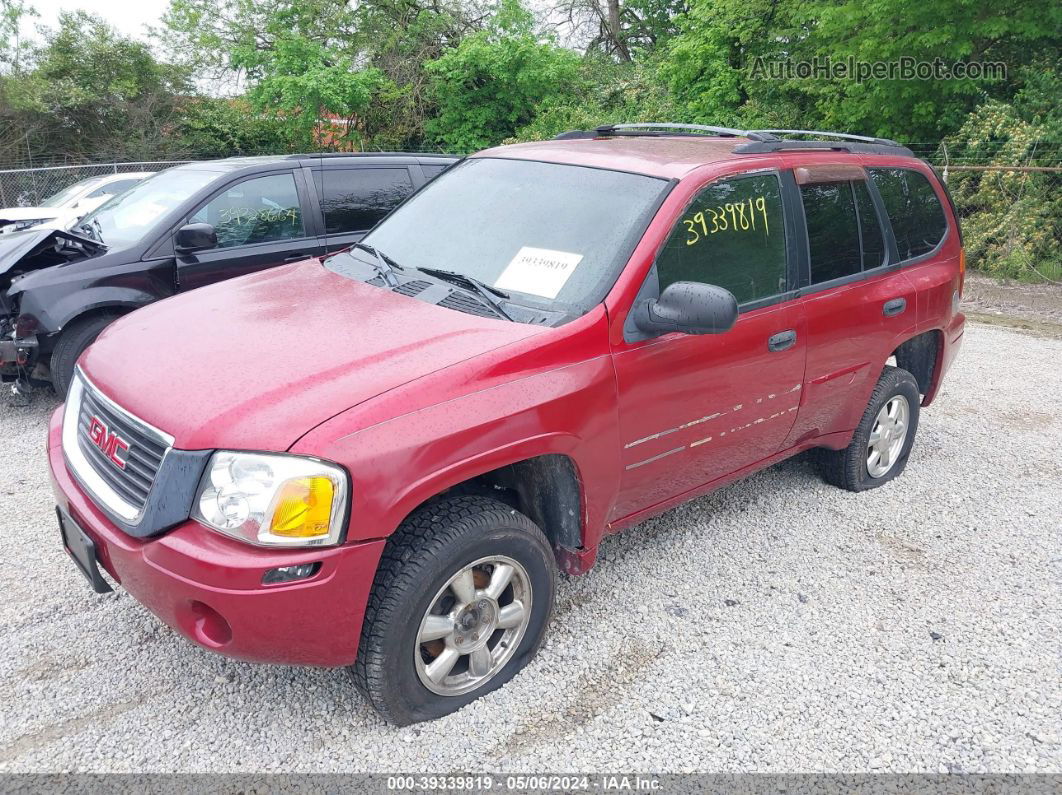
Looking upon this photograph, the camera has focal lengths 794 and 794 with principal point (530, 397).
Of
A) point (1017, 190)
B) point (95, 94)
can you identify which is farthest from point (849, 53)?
point (95, 94)

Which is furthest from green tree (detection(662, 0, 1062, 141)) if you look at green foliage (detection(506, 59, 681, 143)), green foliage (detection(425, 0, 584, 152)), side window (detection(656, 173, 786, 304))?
side window (detection(656, 173, 786, 304))

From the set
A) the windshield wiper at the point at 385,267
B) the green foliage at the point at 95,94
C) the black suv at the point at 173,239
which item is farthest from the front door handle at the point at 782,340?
the green foliage at the point at 95,94

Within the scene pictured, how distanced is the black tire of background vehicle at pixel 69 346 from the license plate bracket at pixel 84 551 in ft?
9.61

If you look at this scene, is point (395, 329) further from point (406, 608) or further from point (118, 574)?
point (118, 574)

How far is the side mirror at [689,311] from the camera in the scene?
109 inches

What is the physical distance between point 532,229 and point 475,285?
0.37 m

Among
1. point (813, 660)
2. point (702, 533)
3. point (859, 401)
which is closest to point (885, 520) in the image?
point (859, 401)

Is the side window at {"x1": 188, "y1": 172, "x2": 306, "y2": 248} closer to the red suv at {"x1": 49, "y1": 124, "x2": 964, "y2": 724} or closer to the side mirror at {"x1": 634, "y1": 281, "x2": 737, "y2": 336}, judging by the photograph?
the red suv at {"x1": 49, "y1": 124, "x2": 964, "y2": 724}

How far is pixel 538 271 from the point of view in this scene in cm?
307

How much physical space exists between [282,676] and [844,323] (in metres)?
2.94

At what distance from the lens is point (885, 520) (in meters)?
4.32

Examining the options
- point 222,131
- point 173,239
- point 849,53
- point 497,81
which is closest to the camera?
point 173,239

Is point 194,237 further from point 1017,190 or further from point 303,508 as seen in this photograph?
point 1017,190

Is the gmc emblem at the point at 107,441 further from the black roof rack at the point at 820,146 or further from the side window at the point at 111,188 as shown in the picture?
the side window at the point at 111,188
